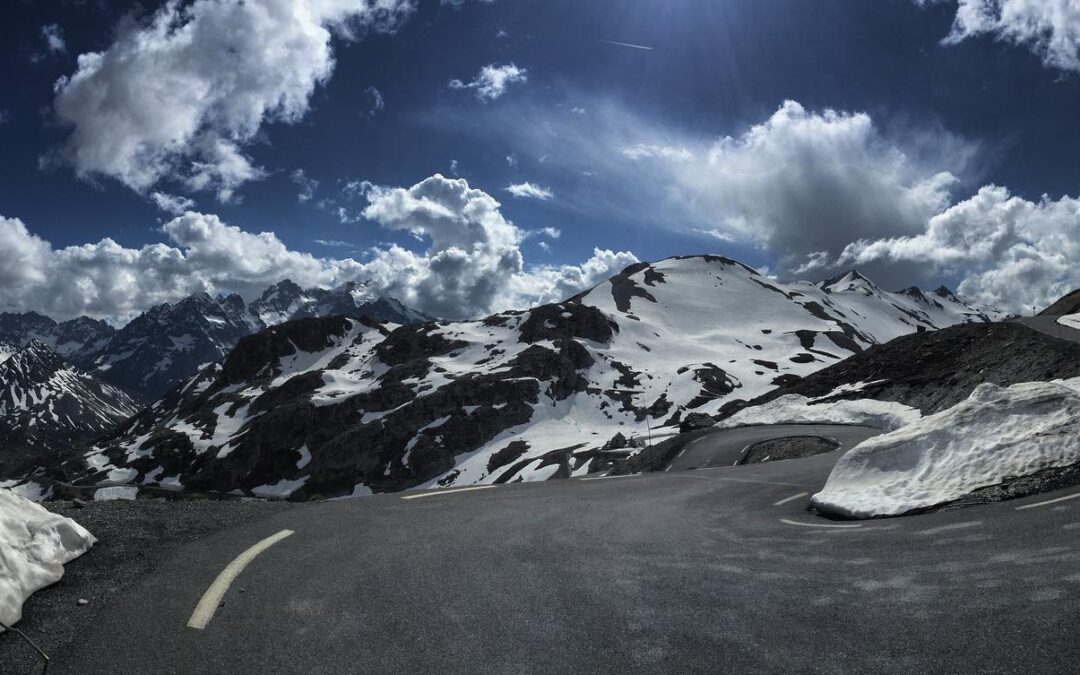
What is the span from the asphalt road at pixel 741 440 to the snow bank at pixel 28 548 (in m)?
24.1

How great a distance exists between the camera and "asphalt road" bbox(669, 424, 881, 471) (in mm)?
29616

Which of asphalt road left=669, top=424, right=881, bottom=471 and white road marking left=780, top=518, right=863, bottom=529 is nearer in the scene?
white road marking left=780, top=518, right=863, bottom=529

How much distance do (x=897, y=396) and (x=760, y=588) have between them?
36.3m

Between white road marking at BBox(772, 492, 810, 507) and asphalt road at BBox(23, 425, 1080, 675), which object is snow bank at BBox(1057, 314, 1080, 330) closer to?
white road marking at BBox(772, 492, 810, 507)

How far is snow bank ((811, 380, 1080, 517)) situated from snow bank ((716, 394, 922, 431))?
20556 mm

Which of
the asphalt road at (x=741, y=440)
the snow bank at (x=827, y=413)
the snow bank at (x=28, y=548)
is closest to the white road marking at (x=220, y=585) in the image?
the snow bank at (x=28, y=548)

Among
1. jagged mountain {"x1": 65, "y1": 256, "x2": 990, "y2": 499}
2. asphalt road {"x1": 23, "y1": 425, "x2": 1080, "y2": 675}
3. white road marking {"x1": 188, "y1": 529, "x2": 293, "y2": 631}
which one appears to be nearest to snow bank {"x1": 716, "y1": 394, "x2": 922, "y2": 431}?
asphalt road {"x1": 23, "y1": 425, "x2": 1080, "y2": 675}

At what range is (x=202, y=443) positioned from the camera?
13875 cm

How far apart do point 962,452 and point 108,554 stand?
41.0ft

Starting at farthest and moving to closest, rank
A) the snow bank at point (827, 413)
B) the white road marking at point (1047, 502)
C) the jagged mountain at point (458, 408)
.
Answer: the jagged mountain at point (458, 408)
the snow bank at point (827, 413)
the white road marking at point (1047, 502)

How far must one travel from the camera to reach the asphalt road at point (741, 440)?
1166 inches

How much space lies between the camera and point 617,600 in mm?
5699

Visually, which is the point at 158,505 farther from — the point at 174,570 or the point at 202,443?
the point at 202,443

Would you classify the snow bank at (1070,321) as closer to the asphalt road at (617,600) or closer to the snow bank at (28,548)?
the asphalt road at (617,600)
